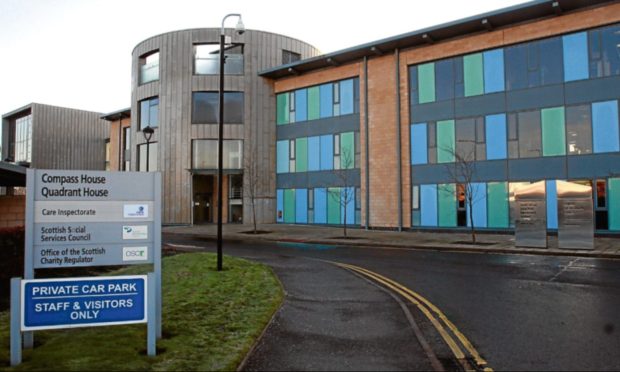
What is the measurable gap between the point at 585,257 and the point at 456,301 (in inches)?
395

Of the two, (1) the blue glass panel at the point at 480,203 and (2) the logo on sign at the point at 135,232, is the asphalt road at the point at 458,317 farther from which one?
(1) the blue glass panel at the point at 480,203

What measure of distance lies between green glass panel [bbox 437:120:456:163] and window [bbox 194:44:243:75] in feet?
57.9

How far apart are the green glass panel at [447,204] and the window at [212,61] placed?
19335 millimetres

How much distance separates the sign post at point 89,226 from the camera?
5.72m

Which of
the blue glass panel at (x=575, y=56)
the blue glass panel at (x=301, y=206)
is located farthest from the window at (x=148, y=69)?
the blue glass panel at (x=575, y=56)

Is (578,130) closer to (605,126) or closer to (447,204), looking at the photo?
(605,126)

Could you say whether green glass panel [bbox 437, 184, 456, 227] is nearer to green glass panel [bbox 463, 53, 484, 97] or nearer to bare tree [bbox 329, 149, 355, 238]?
green glass panel [bbox 463, 53, 484, 97]

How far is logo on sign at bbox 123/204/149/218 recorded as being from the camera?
624cm

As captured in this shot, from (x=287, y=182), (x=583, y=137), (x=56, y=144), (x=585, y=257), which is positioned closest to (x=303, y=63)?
(x=287, y=182)

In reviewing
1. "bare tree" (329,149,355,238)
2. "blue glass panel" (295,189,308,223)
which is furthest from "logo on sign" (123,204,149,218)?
"blue glass panel" (295,189,308,223)

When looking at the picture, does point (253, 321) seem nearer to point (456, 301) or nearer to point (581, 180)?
point (456, 301)

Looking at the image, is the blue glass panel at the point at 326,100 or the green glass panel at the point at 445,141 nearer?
the green glass panel at the point at 445,141

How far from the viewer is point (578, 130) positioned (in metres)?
24.1

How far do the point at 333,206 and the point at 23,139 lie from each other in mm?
43295
